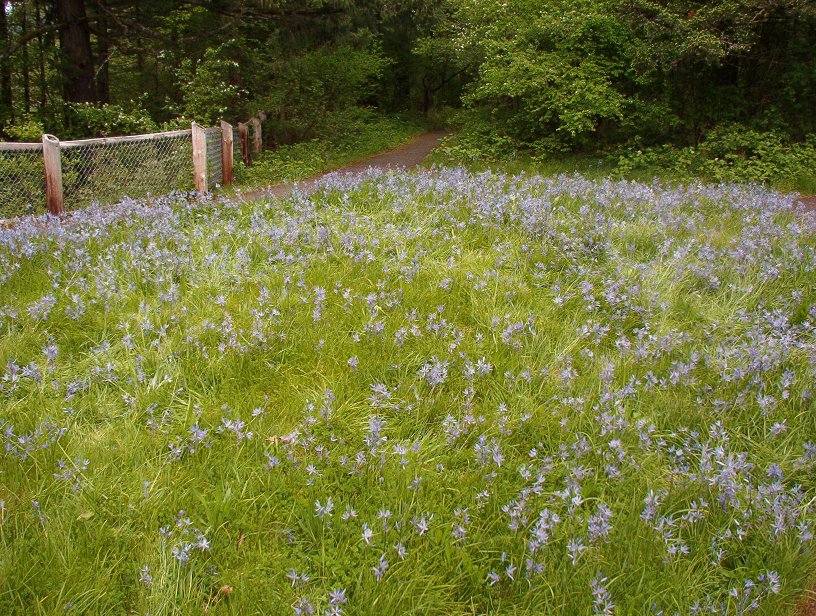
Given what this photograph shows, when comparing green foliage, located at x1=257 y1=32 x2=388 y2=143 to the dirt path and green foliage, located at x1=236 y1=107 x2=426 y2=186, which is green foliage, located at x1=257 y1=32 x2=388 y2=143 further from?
the dirt path

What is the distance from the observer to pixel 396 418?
316 centimetres

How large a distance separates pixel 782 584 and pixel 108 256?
482cm

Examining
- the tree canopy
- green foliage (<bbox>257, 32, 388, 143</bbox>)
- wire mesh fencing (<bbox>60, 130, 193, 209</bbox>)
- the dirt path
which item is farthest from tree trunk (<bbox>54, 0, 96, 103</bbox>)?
wire mesh fencing (<bbox>60, 130, 193, 209</bbox>)

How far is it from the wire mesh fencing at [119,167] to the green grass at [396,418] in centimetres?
265

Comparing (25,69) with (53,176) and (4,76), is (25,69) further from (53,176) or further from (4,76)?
(53,176)

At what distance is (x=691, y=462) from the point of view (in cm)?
302

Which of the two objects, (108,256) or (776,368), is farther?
(108,256)

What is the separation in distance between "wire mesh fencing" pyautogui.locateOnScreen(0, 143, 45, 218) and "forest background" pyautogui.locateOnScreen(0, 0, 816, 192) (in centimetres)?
434

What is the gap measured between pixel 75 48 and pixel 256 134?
4.22 metres

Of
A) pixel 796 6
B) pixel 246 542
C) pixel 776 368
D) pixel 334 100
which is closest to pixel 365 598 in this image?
pixel 246 542

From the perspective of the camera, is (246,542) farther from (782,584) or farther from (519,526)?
(782,584)

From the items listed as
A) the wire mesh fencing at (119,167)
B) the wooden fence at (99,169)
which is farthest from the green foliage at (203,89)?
the wire mesh fencing at (119,167)

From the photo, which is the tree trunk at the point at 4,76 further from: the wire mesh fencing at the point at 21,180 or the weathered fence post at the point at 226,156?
the wire mesh fencing at the point at 21,180

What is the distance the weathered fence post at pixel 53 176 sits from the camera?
7.48m
